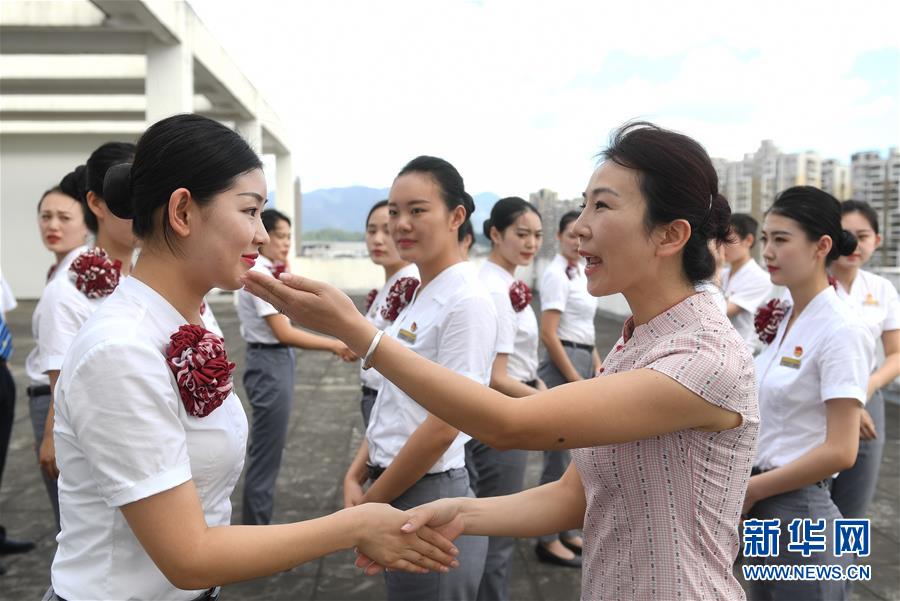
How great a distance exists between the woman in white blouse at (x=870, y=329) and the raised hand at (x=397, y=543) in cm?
215

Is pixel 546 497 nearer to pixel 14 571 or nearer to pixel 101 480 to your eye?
pixel 101 480

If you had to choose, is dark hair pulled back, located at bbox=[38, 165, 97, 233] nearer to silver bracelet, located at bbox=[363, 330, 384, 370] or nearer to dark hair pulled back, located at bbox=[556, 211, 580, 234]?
silver bracelet, located at bbox=[363, 330, 384, 370]

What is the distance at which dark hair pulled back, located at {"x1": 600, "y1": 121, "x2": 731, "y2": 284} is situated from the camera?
1469 mm

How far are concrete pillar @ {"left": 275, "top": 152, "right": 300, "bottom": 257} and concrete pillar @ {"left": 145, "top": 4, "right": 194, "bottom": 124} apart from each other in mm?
9990

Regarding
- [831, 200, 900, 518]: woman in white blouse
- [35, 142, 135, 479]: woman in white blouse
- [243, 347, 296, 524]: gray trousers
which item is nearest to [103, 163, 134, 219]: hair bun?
[35, 142, 135, 479]: woman in white blouse

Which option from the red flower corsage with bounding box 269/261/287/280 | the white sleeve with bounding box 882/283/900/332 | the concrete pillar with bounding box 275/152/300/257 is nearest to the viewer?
the white sleeve with bounding box 882/283/900/332

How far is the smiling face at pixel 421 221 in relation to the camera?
8.18ft

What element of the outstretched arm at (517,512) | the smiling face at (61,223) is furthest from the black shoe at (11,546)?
the outstretched arm at (517,512)

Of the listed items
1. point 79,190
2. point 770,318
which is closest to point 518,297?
point 770,318

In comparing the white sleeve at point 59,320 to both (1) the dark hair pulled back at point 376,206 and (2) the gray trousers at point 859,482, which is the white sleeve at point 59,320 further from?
(2) the gray trousers at point 859,482

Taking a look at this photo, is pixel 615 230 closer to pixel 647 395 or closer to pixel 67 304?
pixel 647 395

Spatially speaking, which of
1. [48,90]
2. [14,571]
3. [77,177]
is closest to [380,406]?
[77,177]

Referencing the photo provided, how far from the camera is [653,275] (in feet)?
4.99

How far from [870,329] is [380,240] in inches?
102
